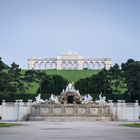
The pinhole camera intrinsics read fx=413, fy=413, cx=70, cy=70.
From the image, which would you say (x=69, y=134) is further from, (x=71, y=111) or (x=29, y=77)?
(x=29, y=77)

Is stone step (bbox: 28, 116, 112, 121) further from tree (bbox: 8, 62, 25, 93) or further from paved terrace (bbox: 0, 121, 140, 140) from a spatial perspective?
paved terrace (bbox: 0, 121, 140, 140)

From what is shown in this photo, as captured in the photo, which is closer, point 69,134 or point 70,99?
point 69,134

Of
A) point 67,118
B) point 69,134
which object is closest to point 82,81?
point 67,118

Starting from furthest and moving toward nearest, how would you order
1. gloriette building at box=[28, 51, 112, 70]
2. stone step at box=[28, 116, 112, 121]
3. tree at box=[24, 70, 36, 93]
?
gloriette building at box=[28, 51, 112, 70] → tree at box=[24, 70, 36, 93] → stone step at box=[28, 116, 112, 121]

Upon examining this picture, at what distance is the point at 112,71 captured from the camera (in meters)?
90.8

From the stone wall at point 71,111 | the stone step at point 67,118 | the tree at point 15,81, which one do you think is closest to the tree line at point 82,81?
the tree at point 15,81

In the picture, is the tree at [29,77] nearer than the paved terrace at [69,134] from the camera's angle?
No

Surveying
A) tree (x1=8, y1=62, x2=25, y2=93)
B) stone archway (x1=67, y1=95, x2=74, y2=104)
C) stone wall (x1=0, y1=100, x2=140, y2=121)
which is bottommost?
stone wall (x1=0, y1=100, x2=140, y2=121)

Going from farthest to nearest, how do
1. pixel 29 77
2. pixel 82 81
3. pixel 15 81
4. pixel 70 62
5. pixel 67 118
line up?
pixel 70 62, pixel 82 81, pixel 29 77, pixel 15 81, pixel 67 118

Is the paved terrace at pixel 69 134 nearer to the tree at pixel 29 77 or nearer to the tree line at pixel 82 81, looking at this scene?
the tree line at pixel 82 81

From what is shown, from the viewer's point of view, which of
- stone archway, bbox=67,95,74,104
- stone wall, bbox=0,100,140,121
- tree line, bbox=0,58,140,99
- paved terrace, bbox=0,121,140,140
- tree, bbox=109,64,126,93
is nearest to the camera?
paved terrace, bbox=0,121,140,140

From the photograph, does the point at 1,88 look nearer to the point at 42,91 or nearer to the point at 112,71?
the point at 42,91

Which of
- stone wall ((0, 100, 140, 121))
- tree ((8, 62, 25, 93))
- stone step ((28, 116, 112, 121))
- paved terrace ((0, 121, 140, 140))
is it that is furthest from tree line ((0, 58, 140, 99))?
paved terrace ((0, 121, 140, 140))

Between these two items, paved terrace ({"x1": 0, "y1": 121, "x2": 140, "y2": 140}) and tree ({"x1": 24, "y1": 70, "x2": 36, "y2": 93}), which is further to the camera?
tree ({"x1": 24, "y1": 70, "x2": 36, "y2": 93})
